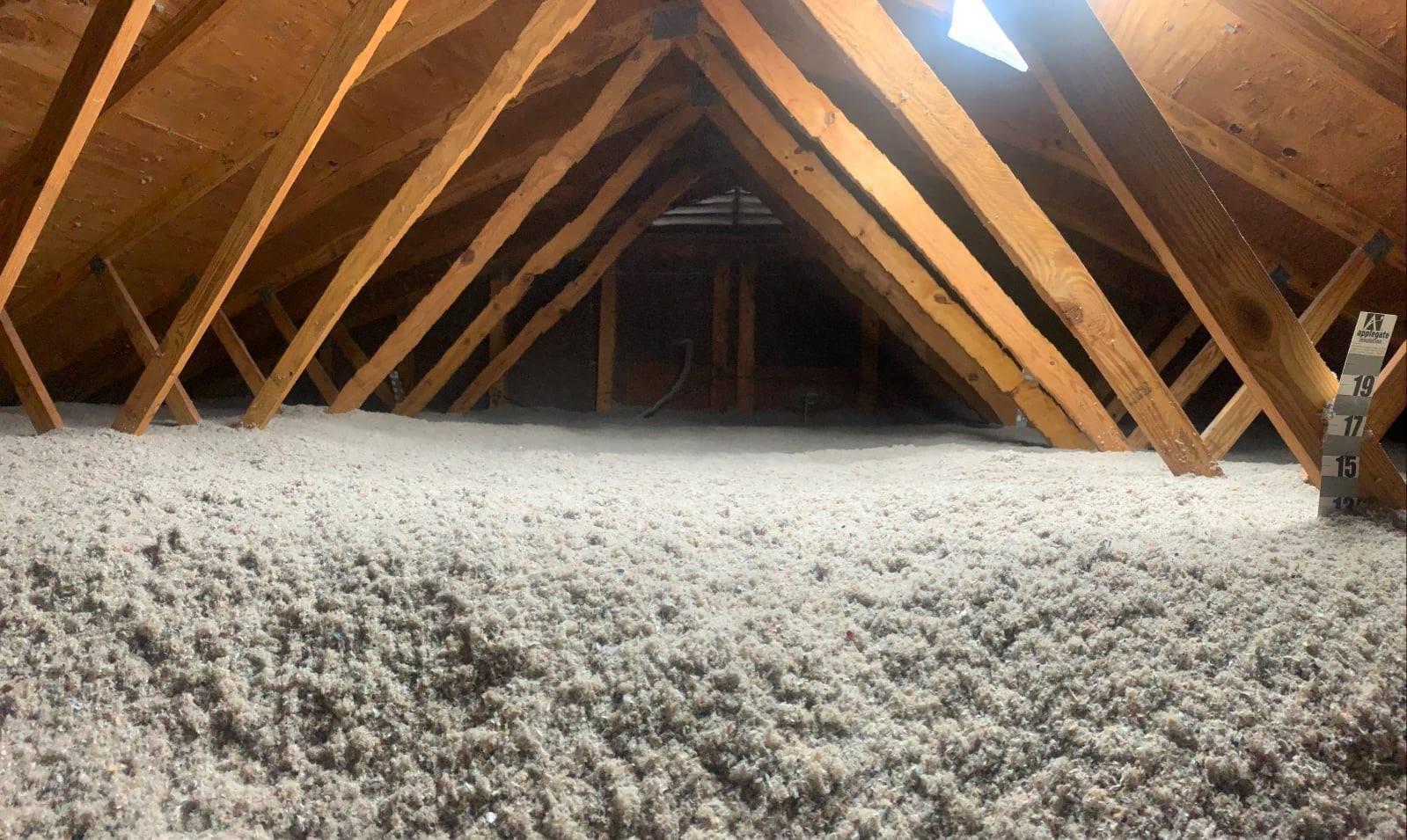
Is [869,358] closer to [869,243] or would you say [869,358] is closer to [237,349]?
[869,243]

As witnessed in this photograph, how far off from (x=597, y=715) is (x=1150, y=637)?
29.5 inches

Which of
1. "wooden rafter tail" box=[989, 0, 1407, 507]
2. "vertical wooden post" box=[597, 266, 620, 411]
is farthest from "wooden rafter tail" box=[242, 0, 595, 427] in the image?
"vertical wooden post" box=[597, 266, 620, 411]

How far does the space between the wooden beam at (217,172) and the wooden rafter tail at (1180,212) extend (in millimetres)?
1756

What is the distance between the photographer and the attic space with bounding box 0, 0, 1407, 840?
0.89 m

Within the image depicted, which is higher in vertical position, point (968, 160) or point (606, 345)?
point (968, 160)

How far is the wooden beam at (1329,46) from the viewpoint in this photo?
165 cm

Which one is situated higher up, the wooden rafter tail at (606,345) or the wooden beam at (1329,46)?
the wooden beam at (1329,46)

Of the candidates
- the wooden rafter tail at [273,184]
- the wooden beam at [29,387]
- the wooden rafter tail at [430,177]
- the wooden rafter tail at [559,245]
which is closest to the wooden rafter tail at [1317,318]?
the wooden rafter tail at [430,177]

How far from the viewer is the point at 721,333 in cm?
557

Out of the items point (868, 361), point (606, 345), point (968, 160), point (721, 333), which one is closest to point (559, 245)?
point (606, 345)

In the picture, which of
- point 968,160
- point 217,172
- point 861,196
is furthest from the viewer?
point 861,196

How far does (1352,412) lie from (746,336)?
4.65 metres

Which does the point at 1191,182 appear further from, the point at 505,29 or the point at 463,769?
the point at 505,29

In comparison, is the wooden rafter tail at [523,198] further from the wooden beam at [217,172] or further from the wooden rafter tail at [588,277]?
the wooden rafter tail at [588,277]
